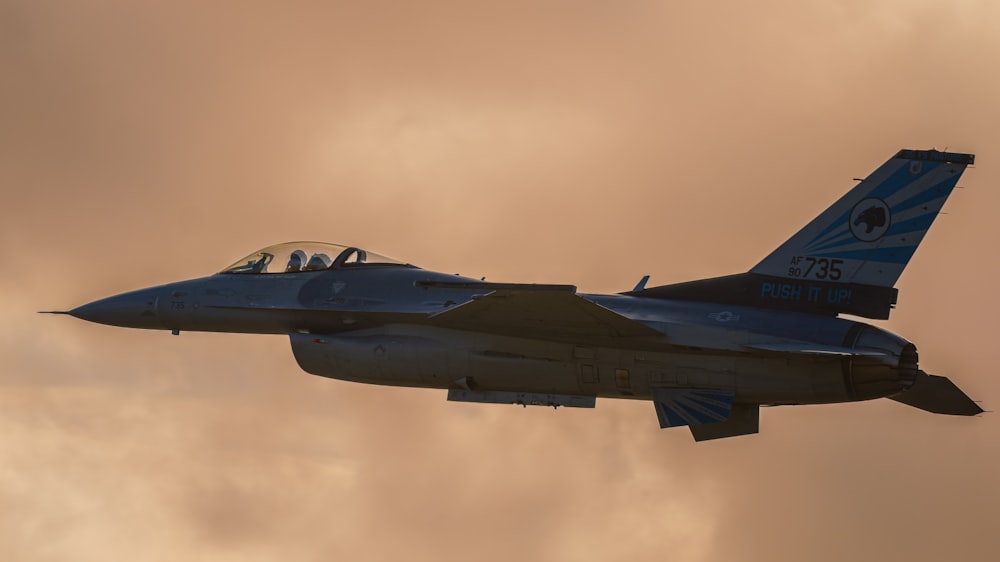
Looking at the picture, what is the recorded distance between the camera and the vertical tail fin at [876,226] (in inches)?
1050

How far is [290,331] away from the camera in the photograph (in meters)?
29.8

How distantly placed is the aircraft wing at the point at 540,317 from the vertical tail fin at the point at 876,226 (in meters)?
2.49

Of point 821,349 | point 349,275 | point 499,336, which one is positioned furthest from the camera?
point 349,275

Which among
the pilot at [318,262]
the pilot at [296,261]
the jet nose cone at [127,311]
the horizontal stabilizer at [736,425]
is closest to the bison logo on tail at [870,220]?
the horizontal stabilizer at [736,425]

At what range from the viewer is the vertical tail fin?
26.7 meters

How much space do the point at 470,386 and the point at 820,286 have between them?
18.8ft

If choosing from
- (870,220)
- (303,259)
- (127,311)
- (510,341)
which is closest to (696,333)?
(510,341)

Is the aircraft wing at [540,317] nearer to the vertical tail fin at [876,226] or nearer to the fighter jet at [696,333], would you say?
the fighter jet at [696,333]

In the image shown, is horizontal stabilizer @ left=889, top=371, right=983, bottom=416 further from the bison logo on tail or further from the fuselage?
the bison logo on tail

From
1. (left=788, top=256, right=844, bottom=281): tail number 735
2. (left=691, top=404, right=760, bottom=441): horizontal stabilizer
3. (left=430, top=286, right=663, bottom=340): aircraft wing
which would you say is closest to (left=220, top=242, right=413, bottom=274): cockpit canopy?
(left=430, top=286, right=663, bottom=340): aircraft wing

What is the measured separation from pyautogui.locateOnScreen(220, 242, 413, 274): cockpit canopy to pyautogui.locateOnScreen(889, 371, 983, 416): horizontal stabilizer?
8565 millimetres

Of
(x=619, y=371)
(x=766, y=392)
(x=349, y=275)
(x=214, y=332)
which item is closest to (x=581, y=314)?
(x=619, y=371)

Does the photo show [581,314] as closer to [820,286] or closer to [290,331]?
[820,286]

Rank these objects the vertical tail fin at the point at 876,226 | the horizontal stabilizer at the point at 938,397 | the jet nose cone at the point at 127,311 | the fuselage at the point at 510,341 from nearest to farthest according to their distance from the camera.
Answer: the fuselage at the point at 510,341 < the vertical tail fin at the point at 876,226 < the horizontal stabilizer at the point at 938,397 < the jet nose cone at the point at 127,311
